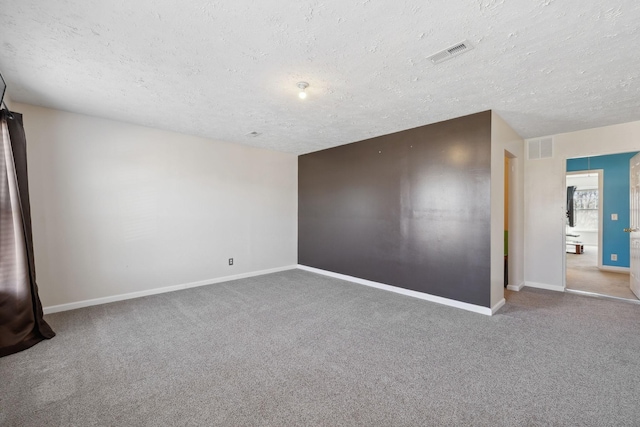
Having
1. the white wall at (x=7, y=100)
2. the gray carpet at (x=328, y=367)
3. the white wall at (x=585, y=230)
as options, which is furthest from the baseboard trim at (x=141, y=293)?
the white wall at (x=585, y=230)

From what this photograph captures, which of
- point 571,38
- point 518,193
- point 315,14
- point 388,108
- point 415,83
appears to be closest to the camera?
point 315,14

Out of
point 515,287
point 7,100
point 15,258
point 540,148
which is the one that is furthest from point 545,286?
point 7,100

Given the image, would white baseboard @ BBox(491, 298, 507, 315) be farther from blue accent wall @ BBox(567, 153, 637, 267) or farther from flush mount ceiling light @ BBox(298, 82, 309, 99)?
blue accent wall @ BBox(567, 153, 637, 267)

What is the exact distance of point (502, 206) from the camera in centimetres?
355

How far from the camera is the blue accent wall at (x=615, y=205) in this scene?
5344 millimetres

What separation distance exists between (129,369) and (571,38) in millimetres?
4140

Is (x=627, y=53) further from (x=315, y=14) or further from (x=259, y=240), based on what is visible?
(x=259, y=240)

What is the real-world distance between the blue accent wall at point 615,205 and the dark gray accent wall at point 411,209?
4.27 m

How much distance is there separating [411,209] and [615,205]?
493 centimetres

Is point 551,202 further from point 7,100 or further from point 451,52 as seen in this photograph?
point 7,100

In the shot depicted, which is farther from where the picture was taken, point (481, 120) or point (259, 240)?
point (259, 240)

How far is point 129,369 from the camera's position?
83.5 inches

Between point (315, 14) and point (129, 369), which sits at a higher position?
point (315, 14)

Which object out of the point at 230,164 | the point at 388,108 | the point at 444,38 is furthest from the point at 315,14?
the point at 230,164
